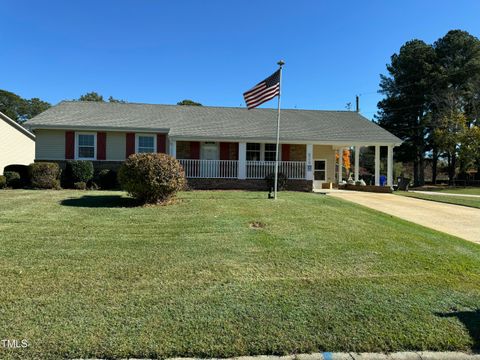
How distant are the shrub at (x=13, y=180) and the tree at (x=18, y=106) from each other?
179 feet

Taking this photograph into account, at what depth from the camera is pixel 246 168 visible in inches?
715

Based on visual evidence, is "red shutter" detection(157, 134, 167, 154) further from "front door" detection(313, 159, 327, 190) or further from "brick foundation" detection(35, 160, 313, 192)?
"front door" detection(313, 159, 327, 190)

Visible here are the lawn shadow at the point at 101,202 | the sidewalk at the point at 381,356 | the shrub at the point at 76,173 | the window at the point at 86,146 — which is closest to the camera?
the sidewalk at the point at 381,356

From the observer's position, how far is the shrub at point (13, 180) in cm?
1520

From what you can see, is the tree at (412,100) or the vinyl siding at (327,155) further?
the tree at (412,100)

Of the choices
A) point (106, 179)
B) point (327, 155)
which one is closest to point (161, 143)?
point (106, 179)

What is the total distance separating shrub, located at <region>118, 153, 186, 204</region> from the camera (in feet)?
33.1

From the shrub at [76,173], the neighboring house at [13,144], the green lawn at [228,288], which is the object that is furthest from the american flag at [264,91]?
the neighboring house at [13,144]

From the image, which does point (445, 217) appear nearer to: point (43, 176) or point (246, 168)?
point (246, 168)

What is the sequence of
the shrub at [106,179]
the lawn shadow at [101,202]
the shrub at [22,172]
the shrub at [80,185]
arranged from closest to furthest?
the lawn shadow at [101,202] < the shrub at [22,172] < the shrub at [80,185] < the shrub at [106,179]

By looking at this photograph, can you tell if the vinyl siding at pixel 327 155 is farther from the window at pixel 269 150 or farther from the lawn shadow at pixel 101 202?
the lawn shadow at pixel 101 202

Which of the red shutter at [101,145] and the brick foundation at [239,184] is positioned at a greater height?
the red shutter at [101,145]

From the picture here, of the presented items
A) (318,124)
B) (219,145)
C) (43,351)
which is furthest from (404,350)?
(318,124)

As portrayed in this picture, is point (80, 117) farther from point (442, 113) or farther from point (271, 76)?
point (442, 113)
